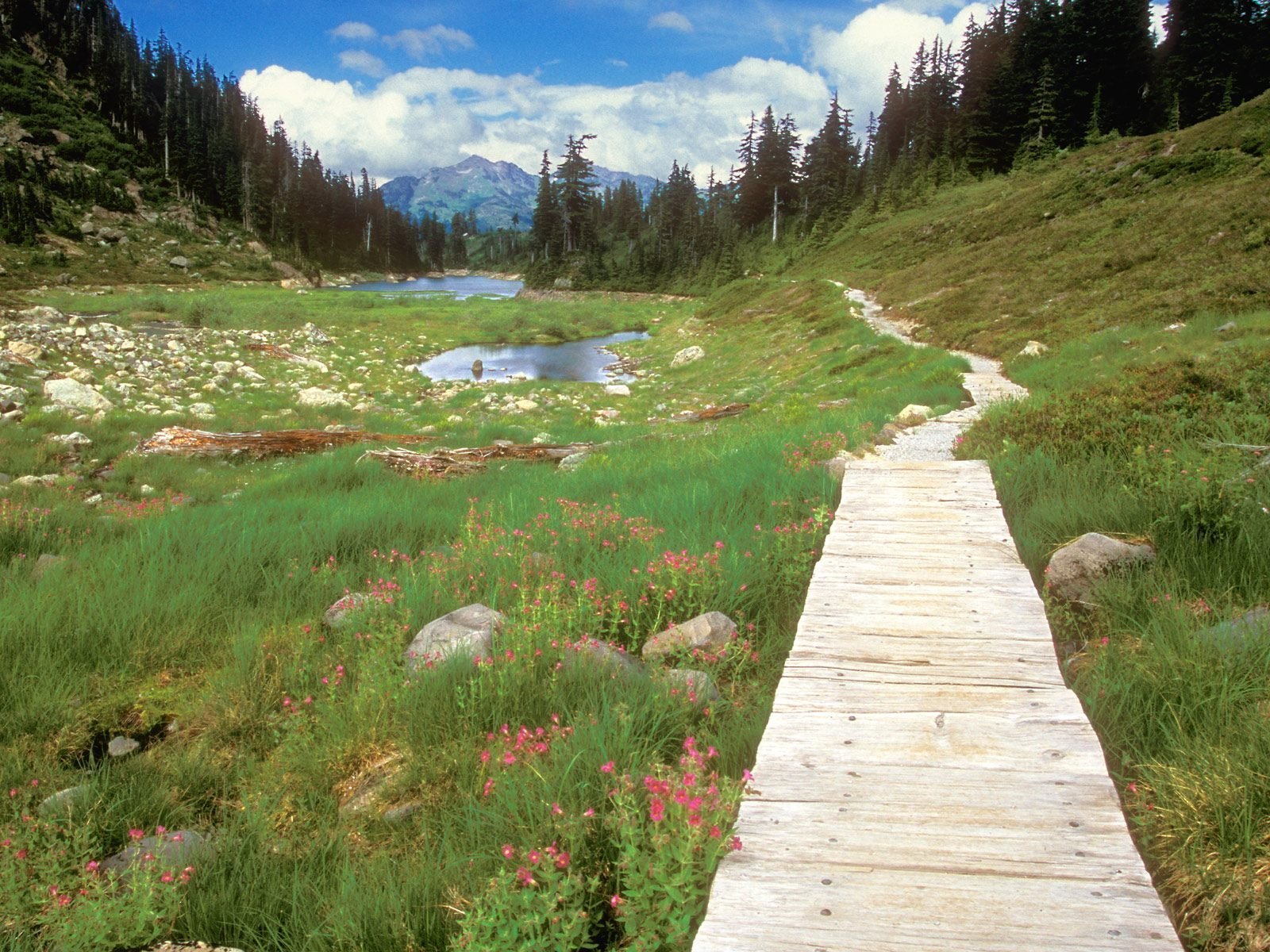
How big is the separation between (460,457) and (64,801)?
8342 mm

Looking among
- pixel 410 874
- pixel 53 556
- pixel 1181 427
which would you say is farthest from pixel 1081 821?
pixel 53 556

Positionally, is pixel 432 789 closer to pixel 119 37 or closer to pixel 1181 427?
pixel 1181 427

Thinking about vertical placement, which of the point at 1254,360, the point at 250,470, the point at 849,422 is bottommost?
the point at 250,470

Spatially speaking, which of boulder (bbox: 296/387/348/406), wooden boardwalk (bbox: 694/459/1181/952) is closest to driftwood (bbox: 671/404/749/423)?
boulder (bbox: 296/387/348/406)

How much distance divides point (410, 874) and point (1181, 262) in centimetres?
2234

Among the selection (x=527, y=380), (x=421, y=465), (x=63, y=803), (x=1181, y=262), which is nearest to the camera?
(x=63, y=803)

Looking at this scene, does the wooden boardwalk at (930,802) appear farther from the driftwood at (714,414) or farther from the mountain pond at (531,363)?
the mountain pond at (531,363)

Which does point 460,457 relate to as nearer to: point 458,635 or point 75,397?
point 458,635

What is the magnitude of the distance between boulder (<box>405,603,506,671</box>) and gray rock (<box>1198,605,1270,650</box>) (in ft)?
12.5

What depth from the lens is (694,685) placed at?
3.96 metres

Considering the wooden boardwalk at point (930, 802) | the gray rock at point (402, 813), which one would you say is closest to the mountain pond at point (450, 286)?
the wooden boardwalk at point (930, 802)

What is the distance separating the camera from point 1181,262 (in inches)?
728

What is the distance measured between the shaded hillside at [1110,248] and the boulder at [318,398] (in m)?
17.1

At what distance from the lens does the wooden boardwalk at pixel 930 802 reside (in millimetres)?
2291
